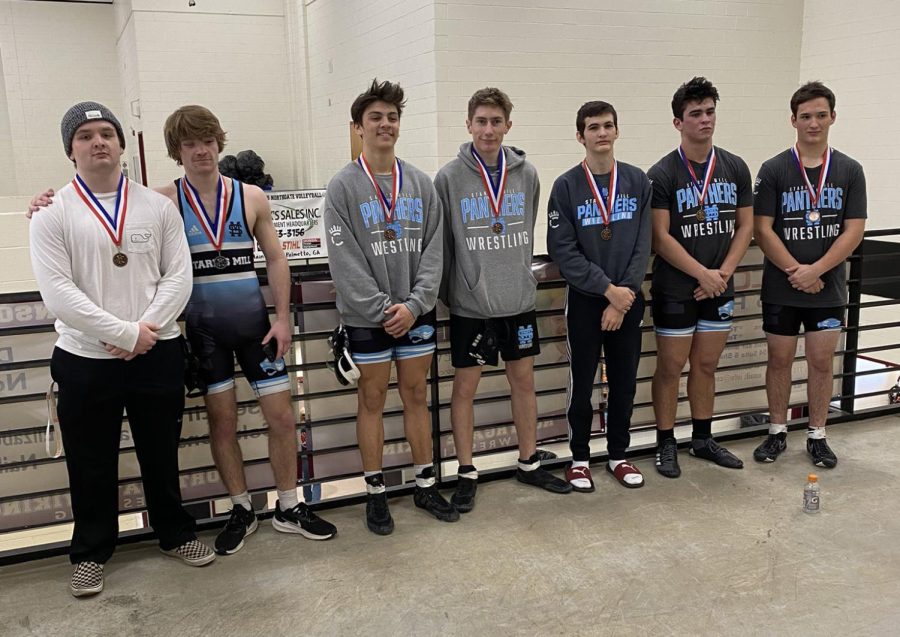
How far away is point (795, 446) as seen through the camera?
13.0 ft

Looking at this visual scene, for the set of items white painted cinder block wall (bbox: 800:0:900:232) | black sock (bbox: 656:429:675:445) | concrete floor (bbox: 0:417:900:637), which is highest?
white painted cinder block wall (bbox: 800:0:900:232)

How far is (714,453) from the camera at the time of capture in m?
3.73

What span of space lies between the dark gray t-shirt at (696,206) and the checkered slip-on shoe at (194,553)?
2365 mm

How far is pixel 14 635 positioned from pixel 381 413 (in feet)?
4.97

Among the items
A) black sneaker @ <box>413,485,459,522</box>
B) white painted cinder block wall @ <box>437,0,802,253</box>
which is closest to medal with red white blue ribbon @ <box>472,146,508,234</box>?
black sneaker @ <box>413,485,459,522</box>

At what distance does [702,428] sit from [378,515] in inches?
70.2

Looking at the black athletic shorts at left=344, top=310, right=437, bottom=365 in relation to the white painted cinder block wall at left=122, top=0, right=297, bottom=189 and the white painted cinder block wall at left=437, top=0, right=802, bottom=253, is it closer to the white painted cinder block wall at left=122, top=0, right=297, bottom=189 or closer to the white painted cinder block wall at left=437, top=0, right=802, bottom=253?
the white painted cinder block wall at left=437, top=0, right=802, bottom=253

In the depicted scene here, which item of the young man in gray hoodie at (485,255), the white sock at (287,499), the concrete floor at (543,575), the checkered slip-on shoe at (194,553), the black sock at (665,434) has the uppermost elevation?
the young man in gray hoodie at (485,255)

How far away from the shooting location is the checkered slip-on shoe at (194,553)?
2.85 m

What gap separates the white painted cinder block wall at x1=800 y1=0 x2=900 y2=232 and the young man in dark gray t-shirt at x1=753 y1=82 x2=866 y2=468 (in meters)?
3.52

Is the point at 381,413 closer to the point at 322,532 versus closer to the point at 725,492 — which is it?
the point at 322,532

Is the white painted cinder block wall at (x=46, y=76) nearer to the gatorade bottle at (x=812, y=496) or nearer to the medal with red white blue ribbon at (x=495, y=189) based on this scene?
the medal with red white blue ribbon at (x=495, y=189)

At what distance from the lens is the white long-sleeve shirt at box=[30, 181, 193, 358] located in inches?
96.0

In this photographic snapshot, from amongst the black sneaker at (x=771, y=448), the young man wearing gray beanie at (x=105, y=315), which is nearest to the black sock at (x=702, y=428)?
the black sneaker at (x=771, y=448)
